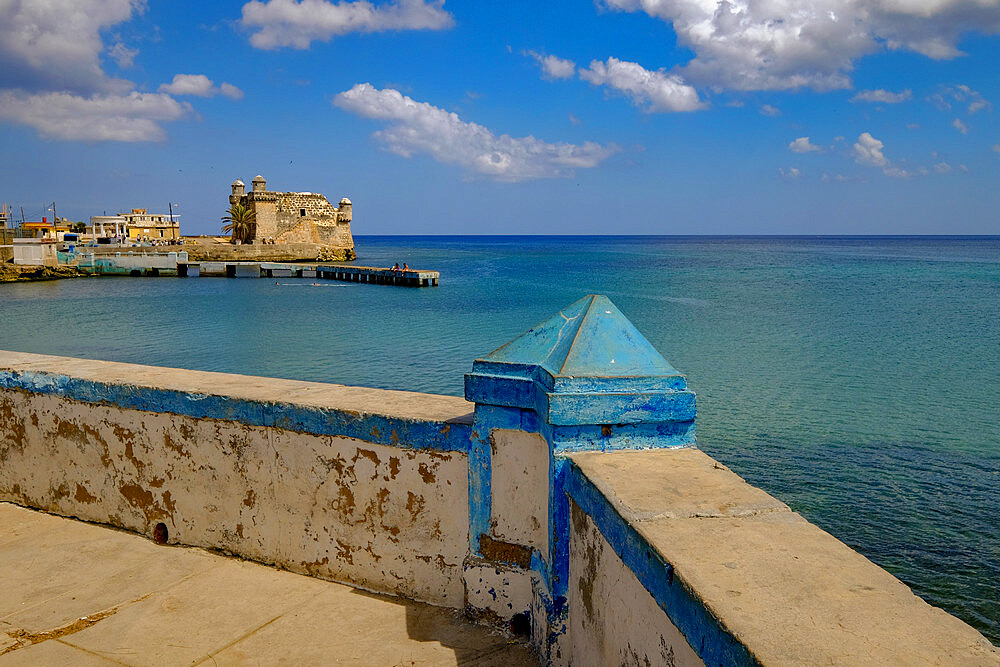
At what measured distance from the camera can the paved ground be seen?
2562mm

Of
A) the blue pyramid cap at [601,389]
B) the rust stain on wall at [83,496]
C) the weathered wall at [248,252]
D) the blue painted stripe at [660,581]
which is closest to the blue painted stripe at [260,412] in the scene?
the blue pyramid cap at [601,389]

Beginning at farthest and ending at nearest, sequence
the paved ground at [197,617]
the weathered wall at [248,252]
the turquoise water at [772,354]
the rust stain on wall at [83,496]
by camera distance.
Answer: the weathered wall at [248,252], the turquoise water at [772,354], the rust stain on wall at [83,496], the paved ground at [197,617]

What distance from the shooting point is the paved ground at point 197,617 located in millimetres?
2562

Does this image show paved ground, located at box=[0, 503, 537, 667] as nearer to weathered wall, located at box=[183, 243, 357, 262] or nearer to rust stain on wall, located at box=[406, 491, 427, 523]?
rust stain on wall, located at box=[406, 491, 427, 523]

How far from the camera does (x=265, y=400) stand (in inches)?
122

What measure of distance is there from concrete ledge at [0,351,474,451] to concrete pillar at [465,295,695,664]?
0.66ft

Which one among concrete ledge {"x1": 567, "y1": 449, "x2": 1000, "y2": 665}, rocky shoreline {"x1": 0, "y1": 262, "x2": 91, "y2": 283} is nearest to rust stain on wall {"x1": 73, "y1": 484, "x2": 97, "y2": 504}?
concrete ledge {"x1": 567, "y1": 449, "x2": 1000, "y2": 665}

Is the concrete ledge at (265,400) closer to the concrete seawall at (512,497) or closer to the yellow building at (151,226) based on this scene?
the concrete seawall at (512,497)

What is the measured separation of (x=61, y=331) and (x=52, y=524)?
2666cm

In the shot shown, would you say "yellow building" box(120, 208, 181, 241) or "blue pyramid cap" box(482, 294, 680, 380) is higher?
"yellow building" box(120, 208, 181, 241)

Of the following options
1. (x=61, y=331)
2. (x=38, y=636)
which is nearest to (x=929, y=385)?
(x=38, y=636)

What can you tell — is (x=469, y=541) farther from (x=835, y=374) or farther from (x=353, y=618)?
(x=835, y=374)

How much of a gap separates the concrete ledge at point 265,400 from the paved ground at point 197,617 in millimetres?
676

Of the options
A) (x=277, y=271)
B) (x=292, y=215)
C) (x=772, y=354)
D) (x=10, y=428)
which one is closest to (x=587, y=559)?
(x=10, y=428)
